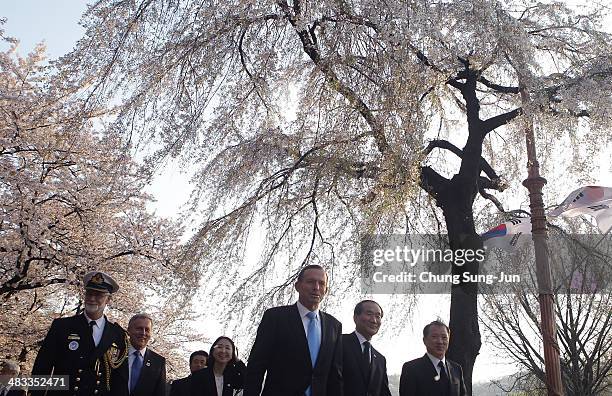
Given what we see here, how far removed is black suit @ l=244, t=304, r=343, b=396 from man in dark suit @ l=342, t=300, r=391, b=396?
32cm

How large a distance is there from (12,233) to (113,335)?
387 inches

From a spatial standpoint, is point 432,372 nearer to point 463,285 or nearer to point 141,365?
point 141,365

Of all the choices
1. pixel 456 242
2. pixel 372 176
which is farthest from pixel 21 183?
pixel 456 242

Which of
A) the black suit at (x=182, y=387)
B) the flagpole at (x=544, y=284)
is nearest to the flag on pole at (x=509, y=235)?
the flagpole at (x=544, y=284)

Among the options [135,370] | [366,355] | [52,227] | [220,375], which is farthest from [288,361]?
[52,227]

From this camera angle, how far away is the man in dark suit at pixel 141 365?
455 centimetres

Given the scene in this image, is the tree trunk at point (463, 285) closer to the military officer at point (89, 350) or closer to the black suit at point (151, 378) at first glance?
the black suit at point (151, 378)

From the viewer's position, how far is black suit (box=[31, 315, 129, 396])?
4.01 metres

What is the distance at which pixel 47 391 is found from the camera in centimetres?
402

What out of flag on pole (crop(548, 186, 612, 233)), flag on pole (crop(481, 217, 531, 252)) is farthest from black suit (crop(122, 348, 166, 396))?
flag on pole (crop(548, 186, 612, 233))

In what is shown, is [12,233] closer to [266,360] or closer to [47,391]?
[47,391]

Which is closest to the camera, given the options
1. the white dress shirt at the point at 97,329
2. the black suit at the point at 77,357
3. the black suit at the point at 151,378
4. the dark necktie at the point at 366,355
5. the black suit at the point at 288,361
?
the black suit at the point at 288,361

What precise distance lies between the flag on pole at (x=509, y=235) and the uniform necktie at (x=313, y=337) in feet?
19.8

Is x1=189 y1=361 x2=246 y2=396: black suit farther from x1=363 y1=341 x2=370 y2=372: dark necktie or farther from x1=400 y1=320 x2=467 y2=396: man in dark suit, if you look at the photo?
x1=400 y1=320 x2=467 y2=396: man in dark suit
